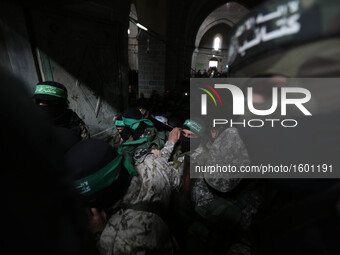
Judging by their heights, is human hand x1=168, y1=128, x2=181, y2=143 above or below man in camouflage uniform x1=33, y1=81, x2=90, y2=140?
below

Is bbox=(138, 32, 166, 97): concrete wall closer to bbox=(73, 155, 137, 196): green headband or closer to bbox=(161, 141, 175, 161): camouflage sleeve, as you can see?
bbox=(161, 141, 175, 161): camouflage sleeve

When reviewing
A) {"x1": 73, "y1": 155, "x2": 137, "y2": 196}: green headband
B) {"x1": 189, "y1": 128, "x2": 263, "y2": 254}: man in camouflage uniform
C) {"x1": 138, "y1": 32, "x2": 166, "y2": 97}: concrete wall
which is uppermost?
{"x1": 138, "y1": 32, "x2": 166, "y2": 97}: concrete wall

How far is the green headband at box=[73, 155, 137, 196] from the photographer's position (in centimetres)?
107

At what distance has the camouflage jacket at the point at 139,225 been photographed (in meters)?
1.14

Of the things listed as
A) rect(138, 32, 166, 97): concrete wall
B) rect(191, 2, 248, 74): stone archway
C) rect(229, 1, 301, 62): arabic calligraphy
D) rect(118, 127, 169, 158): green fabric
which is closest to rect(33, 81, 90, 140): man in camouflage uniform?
rect(118, 127, 169, 158): green fabric

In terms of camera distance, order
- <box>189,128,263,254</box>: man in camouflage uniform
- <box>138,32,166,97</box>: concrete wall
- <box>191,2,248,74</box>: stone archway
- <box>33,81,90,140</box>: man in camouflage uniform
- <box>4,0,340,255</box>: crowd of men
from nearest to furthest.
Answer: <box>4,0,340,255</box>: crowd of men
<box>189,128,263,254</box>: man in camouflage uniform
<box>33,81,90,140</box>: man in camouflage uniform
<box>138,32,166,97</box>: concrete wall
<box>191,2,248,74</box>: stone archway

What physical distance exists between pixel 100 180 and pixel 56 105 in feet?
5.03

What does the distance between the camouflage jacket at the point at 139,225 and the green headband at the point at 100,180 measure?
250mm

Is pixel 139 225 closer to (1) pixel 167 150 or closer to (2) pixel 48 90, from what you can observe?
(1) pixel 167 150

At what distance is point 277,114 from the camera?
0.94m

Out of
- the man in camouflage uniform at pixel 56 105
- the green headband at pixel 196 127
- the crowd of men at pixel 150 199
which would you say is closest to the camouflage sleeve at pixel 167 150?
the crowd of men at pixel 150 199

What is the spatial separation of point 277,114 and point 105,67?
3558 mm

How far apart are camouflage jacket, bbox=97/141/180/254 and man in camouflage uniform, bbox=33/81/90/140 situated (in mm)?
1337

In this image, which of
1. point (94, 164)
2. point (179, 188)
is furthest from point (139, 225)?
point (179, 188)
